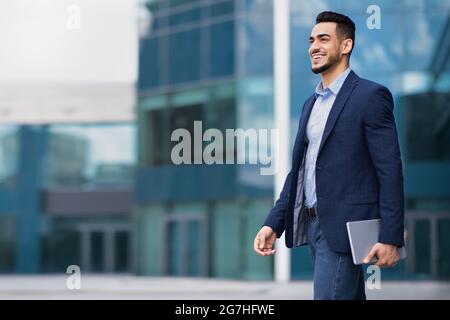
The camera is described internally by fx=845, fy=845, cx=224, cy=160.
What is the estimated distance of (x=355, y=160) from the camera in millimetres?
3188

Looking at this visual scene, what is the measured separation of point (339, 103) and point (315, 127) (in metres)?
0.15

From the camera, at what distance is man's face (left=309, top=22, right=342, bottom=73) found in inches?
129

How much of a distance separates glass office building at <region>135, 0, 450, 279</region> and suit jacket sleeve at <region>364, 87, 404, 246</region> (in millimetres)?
15690

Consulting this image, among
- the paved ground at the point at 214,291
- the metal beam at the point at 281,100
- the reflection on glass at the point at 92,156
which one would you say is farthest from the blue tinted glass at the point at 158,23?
the paved ground at the point at 214,291

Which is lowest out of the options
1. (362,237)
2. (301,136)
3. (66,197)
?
(66,197)

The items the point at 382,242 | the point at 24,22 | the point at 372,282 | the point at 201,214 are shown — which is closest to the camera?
the point at 382,242

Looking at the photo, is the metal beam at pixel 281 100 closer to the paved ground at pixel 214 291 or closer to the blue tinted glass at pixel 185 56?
the paved ground at pixel 214 291

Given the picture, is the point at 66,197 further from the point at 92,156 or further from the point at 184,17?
the point at 184,17

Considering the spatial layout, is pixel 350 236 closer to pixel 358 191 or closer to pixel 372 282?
pixel 358 191

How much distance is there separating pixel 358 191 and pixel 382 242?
0.25 m

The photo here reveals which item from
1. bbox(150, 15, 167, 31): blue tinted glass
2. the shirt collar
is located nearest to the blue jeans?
the shirt collar

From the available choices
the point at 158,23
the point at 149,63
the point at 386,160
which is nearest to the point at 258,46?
the point at 158,23

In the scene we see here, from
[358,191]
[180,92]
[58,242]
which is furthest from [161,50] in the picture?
[358,191]

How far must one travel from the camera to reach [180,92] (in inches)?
968
